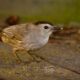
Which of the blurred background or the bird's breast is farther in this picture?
the blurred background

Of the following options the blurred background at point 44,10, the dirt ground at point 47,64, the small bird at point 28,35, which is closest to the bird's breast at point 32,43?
the small bird at point 28,35

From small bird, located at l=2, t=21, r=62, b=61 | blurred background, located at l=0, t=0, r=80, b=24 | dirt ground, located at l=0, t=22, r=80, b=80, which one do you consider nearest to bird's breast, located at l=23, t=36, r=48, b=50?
small bird, located at l=2, t=21, r=62, b=61

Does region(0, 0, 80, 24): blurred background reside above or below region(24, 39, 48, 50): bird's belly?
below

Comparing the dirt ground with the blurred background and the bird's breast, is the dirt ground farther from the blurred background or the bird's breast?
the blurred background

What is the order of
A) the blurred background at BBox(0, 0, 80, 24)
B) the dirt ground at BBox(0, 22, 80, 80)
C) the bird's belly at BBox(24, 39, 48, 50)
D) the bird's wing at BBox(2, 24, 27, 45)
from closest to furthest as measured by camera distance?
the dirt ground at BBox(0, 22, 80, 80) → the bird's belly at BBox(24, 39, 48, 50) → the bird's wing at BBox(2, 24, 27, 45) → the blurred background at BBox(0, 0, 80, 24)

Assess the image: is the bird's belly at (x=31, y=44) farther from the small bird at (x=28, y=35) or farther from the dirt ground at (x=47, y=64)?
the dirt ground at (x=47, y=64)

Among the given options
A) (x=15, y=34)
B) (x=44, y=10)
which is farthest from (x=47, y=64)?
(x=44, y=10)

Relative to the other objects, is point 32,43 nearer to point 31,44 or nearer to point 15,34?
point 31,44
